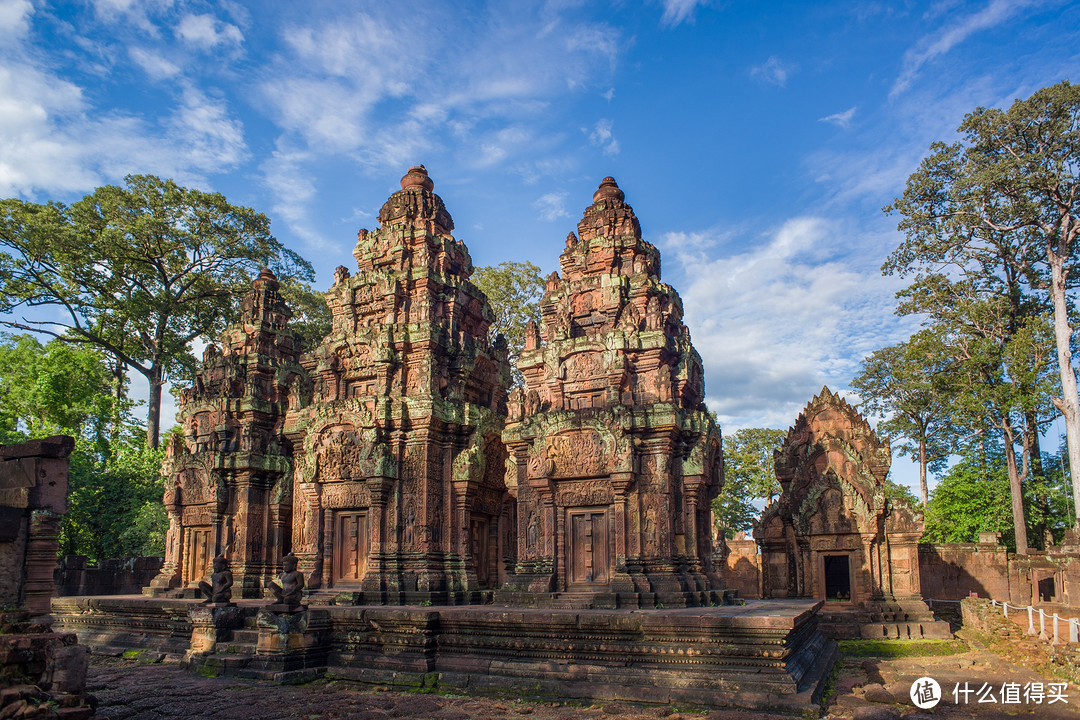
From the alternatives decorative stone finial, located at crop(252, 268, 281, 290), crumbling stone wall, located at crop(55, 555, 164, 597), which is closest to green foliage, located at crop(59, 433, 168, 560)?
crumbling stone wall, located at crop(55, 555, 164, 597)

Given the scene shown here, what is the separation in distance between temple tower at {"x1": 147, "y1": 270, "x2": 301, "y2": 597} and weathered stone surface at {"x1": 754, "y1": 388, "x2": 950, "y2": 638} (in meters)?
12.2

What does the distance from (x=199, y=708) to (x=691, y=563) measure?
312 inches

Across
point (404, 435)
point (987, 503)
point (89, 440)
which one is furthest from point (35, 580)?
point (987, 503)

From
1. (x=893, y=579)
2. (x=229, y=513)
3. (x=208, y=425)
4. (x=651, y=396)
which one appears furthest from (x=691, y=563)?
(x=208, y=425)

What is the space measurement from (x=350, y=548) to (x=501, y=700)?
22.8 feet

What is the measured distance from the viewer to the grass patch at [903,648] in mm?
14164

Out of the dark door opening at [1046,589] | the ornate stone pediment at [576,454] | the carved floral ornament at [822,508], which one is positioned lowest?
the dark door opening at [1046,589]

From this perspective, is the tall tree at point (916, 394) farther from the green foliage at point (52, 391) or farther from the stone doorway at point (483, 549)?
the green foliage at point (52, 391)

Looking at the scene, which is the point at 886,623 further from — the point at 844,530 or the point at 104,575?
the point at 104,575

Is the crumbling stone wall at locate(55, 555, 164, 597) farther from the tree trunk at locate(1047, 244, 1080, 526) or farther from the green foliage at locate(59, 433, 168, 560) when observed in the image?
the tree trunk at locate(1047, 244, 1080, 526)

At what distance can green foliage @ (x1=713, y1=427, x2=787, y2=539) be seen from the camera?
1361 inches

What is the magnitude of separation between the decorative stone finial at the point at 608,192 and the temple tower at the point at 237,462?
970cm

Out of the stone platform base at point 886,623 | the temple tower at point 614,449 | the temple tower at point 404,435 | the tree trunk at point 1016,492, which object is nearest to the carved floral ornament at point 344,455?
the temple tower at point 404,435

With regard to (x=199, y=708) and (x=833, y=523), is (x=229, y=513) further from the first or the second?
(x=833, y=523)
